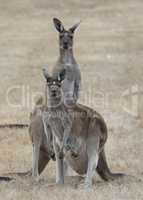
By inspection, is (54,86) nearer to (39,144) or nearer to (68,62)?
(39,144)

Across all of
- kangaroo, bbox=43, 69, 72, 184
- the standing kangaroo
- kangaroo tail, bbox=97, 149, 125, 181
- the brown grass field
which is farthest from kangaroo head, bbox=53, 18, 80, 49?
kangaroo tail, bbox=97, 149, 125, 181

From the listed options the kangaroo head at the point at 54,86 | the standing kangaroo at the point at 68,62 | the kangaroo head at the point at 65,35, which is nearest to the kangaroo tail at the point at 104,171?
the kangaroo head at the point at 54,86

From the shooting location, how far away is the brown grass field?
353 inches

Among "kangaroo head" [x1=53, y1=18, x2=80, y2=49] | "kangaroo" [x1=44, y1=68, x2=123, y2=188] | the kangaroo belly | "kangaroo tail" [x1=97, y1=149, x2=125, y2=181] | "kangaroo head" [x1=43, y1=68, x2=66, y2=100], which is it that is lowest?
"kangaroo tail" [x1=97, y1=149, x2=125, y2=181]

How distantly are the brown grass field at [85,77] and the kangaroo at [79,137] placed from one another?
193mm

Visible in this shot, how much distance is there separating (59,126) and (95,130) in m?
0.42

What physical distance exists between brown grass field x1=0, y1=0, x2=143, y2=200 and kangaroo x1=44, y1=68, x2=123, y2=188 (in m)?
0.19

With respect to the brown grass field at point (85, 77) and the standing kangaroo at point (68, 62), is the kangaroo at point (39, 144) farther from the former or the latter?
the standing kangaroo at point (68, 62)

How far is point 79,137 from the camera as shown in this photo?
9.05 m

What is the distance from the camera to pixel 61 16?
A: 3222 centimetres

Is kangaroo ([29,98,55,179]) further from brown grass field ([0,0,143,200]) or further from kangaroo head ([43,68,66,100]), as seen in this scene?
kangaroo head ([43,68,66,100])

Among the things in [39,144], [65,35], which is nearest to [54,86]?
[39,144]

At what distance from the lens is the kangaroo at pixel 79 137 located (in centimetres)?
885

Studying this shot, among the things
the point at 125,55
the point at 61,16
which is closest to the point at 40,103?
the point at 125,55
